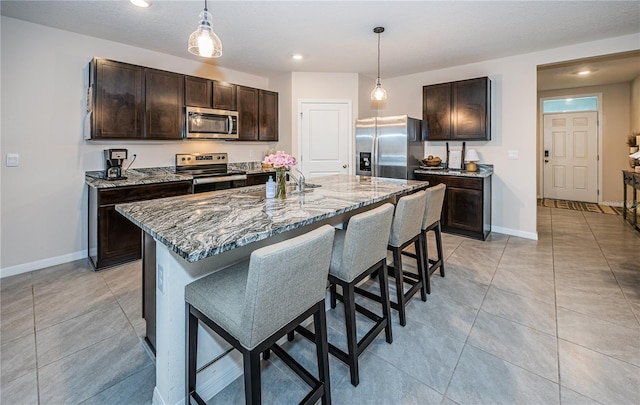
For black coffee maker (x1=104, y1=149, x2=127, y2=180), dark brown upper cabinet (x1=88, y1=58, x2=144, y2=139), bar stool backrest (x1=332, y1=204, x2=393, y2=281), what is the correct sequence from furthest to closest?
black coffee maker (x1=104, y1=149, x2=127, y2=180)
dark brown upper cabinet (x1=88, y1=58, x2=144, y2=139)
bar stool backrest (x1=332, y1=204, x2=393, y2=281)

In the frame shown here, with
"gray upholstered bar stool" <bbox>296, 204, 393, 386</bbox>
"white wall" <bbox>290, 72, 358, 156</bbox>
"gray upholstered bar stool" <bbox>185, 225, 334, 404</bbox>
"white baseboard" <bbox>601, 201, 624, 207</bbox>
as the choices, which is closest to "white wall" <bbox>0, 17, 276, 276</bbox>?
"white wall" <bbox>290, 72, 358, 156</bbox>

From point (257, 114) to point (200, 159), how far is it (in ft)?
3.79

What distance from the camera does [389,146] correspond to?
4.76m

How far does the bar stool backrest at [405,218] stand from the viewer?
213 cm

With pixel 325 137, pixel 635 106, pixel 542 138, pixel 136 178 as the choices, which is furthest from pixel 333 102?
pixel 635 106

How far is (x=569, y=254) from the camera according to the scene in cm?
364

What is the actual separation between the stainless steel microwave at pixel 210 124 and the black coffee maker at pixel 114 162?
2.65 ft

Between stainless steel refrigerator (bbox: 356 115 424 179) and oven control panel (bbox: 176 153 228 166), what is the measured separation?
2211mm

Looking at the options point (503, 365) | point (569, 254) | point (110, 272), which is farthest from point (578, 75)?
point (110, 272)

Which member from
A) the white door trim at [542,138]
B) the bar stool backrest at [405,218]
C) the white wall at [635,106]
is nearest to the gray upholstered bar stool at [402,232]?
the bar stool backrest at [405,218]

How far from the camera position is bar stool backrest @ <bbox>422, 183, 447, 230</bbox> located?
2586 millimetres

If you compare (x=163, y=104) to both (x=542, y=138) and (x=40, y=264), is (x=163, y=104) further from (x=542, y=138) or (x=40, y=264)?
(x=542, y=138)

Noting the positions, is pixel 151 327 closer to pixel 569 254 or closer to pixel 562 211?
pixel 569 254

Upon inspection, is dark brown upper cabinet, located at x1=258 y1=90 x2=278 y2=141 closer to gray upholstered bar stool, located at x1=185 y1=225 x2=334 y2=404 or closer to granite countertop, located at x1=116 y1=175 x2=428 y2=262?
granite countertop, located at x1=116 y1=175 x2=428 y2=262
